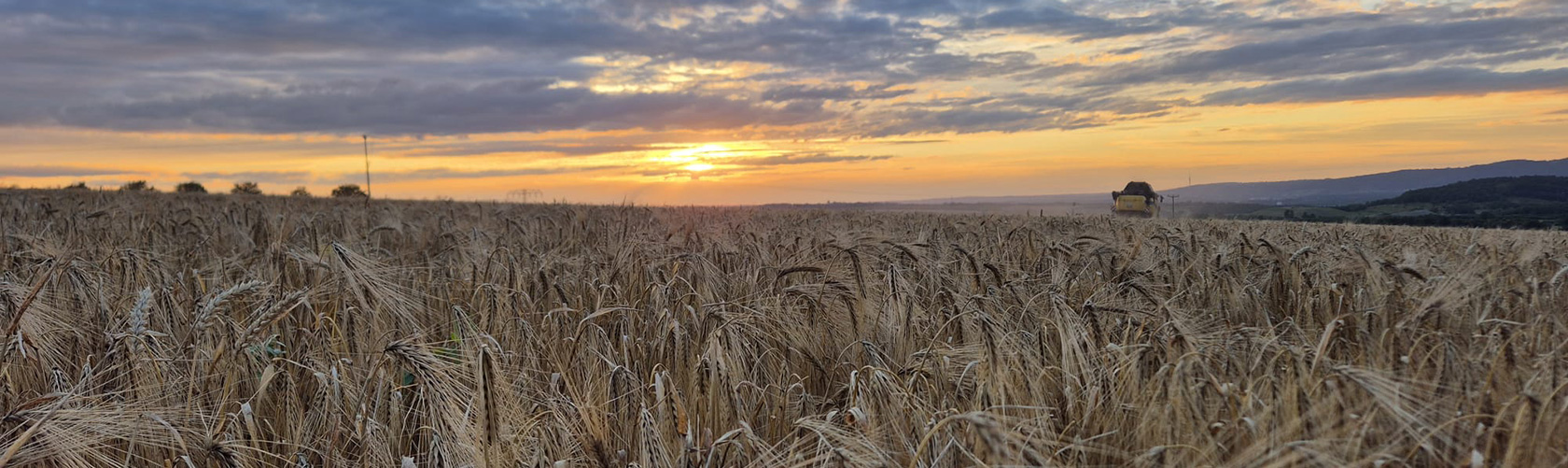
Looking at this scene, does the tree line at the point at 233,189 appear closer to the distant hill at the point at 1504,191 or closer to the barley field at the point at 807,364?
the barley field at the point at 807,364

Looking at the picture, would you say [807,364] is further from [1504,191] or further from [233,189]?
[1504,191]

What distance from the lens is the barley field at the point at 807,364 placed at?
2.00m

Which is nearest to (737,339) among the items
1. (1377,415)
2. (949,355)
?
(949,355)

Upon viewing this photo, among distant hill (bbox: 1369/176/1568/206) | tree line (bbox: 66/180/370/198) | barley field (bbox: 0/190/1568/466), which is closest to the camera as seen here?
barley field (bbox: 0/190/1568/466)

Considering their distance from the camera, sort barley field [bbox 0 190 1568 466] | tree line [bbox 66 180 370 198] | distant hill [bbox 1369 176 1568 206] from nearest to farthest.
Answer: barley field [bbox 0 190 1568 466], tree line [bbox 66 180 370 198], distant hill [bbox 1369 176 1568 206]

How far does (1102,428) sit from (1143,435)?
0.81 ft

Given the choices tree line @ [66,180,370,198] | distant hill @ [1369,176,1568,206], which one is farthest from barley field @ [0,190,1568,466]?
distant hill @ [1369,176,1568,206]

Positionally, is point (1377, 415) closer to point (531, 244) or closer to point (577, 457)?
point (577, 457)

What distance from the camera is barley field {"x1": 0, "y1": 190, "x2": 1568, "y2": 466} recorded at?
1996 mm

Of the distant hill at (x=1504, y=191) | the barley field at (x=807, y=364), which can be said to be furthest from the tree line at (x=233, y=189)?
the distant hill at (x=1504, y=191)

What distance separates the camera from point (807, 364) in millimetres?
3412

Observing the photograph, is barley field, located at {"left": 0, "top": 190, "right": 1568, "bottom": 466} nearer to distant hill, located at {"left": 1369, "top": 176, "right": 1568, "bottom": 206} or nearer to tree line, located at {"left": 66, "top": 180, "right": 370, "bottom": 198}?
tree line, located at {"left": 66, "top": 180, "right": 370, "bottom": 198}

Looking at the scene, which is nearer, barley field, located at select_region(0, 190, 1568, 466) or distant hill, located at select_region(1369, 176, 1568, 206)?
barley field, located at select_region(0, 190, 1568, 466)

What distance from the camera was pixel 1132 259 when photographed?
17.3ft
